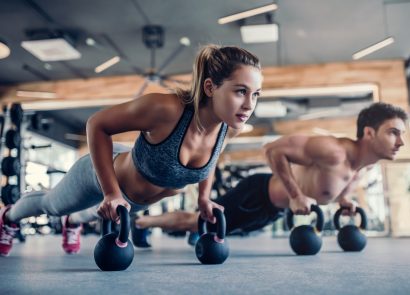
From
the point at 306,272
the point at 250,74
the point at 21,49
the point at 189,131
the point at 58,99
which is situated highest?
the point at 21,49

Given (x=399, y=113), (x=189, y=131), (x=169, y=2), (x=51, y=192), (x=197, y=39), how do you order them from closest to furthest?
1. (x=189, y=131)
2. (x=51, y=192)
3. (x=399, y=113)
4. (x=169, y=2)
5. (x=197, y=39)

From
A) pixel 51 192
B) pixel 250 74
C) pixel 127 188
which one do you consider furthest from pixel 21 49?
pixel 250 74

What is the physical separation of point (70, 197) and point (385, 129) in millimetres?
1546

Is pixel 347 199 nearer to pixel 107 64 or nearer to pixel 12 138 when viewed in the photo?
pixel 12 138

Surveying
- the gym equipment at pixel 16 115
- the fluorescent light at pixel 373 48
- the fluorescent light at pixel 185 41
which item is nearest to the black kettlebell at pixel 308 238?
the gym equipment at pixel 16 115

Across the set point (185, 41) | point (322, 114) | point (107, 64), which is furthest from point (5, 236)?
point (322, 114)

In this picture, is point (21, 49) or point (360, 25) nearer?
point (360, 25)

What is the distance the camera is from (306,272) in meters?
1.26

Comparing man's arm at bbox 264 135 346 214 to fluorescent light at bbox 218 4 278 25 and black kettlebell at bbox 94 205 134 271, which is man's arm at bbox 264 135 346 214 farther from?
fluorescent light at bbox 218 4 278 25

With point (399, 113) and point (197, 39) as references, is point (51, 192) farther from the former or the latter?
point (197, 39)

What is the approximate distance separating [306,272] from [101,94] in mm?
5280

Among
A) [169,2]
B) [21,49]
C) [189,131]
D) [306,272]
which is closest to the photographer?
[306,272]

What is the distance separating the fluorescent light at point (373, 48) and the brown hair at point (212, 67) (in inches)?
158

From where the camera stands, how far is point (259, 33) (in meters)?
4.52
